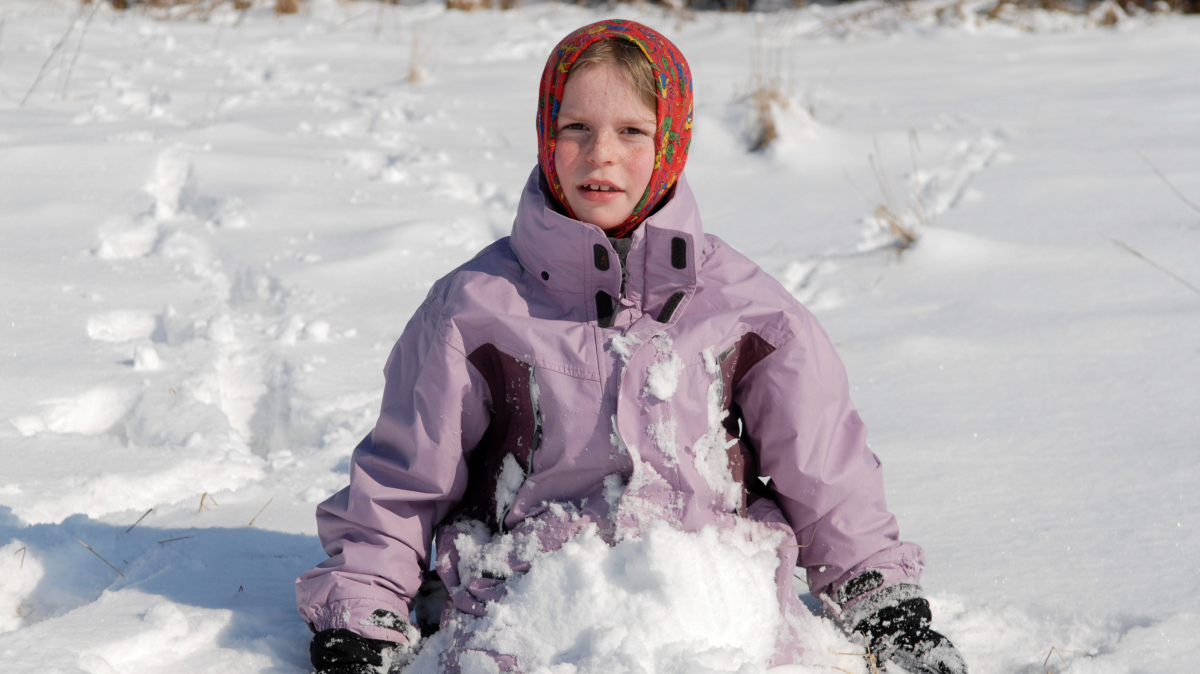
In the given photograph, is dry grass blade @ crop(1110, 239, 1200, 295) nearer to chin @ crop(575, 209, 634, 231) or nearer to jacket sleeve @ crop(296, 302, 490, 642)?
chin @ crop(575, 209, 634, 231)

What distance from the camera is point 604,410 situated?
5.12 ft

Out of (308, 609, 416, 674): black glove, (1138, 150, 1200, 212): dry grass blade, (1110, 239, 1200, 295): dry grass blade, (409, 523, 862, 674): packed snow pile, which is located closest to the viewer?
(409, 523, 862, 674): packed snow pile

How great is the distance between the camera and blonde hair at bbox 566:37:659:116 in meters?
1.62

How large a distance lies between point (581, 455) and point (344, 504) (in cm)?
41

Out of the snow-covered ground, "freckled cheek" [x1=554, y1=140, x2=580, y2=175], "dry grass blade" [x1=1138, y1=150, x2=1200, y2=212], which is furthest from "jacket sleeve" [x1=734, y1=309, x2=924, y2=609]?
"dry grass blade" [x1=1138, y1=150, x2=1200, y2=212]

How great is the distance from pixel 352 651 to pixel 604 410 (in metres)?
0.55

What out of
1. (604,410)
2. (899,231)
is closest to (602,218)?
(604,410)

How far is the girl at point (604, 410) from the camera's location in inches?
61.5

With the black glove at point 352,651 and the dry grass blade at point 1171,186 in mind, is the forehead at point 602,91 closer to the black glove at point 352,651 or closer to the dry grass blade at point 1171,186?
the black glove at point 352,651

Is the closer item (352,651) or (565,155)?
(352,651)

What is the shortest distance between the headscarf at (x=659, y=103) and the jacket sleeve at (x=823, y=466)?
1.11ft

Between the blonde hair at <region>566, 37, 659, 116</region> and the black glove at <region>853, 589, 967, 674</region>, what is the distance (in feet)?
3.19

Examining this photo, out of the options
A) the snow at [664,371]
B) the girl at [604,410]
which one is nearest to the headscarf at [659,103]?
the girl at [604,410]

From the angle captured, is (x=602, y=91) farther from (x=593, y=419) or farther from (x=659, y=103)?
(x=593, y=419)
